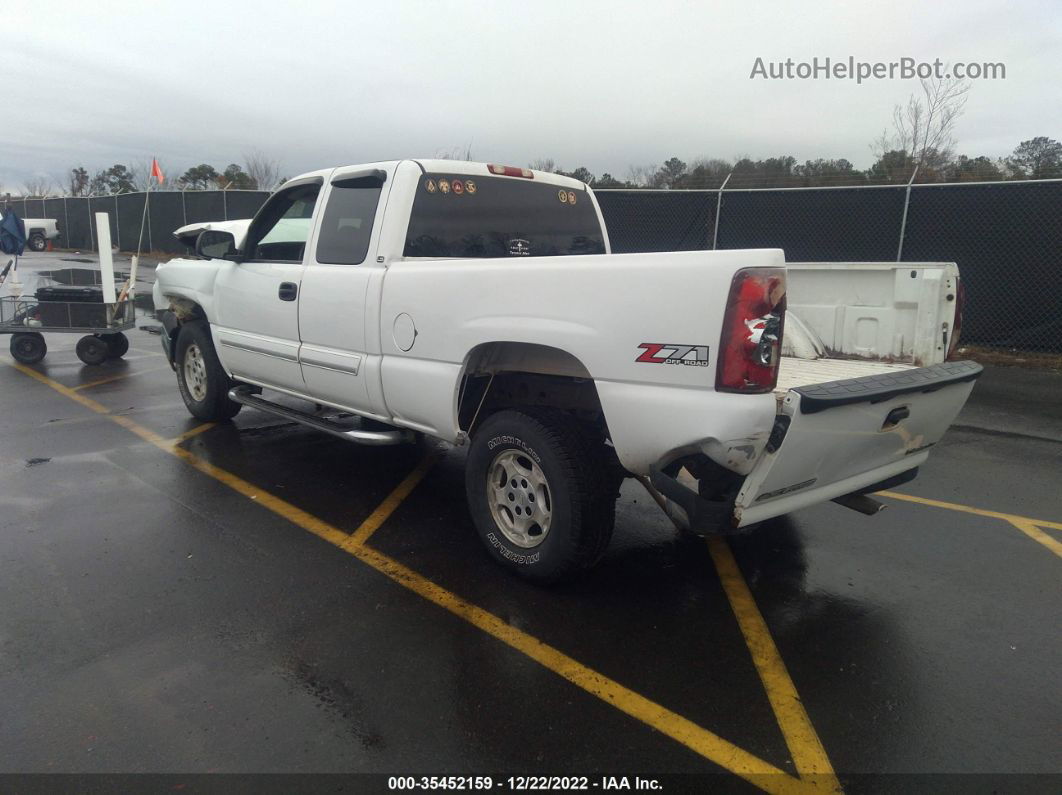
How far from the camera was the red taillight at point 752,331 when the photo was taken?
2693 mm

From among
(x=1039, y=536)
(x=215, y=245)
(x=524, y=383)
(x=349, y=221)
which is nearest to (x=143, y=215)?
(x=215, y=245)

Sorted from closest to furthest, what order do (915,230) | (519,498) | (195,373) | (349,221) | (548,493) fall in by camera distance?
1. (548,493)
2. (519,498)
3. (349,221)
4. (195,373)
5. (915,230)

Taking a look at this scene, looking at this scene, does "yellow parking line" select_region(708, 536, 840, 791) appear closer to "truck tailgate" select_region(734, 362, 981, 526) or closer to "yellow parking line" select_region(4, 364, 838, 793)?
"yellow parking line" select_region(4, 364, 838, 793)

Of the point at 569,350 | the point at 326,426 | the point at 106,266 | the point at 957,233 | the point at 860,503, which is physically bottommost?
the point at 860,503

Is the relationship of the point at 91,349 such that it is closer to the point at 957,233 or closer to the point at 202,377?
the point at 202,377

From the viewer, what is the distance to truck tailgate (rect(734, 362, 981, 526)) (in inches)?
114

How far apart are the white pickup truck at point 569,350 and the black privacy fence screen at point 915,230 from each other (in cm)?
565

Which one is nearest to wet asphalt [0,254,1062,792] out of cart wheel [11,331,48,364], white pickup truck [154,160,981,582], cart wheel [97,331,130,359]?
white pickup truck [154,160,981,582]

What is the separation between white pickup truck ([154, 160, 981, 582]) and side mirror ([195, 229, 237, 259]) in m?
0.03

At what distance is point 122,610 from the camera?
342 cm

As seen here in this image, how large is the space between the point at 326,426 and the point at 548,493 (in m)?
2.09

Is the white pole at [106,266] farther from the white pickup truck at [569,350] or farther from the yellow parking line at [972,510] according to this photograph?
the yellow parking line at [972,510]

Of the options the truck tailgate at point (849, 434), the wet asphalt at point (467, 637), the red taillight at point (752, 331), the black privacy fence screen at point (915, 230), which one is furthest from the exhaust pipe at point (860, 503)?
the black privacy fence screen at point (915, 230)

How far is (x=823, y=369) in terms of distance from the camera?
12.7 feet
